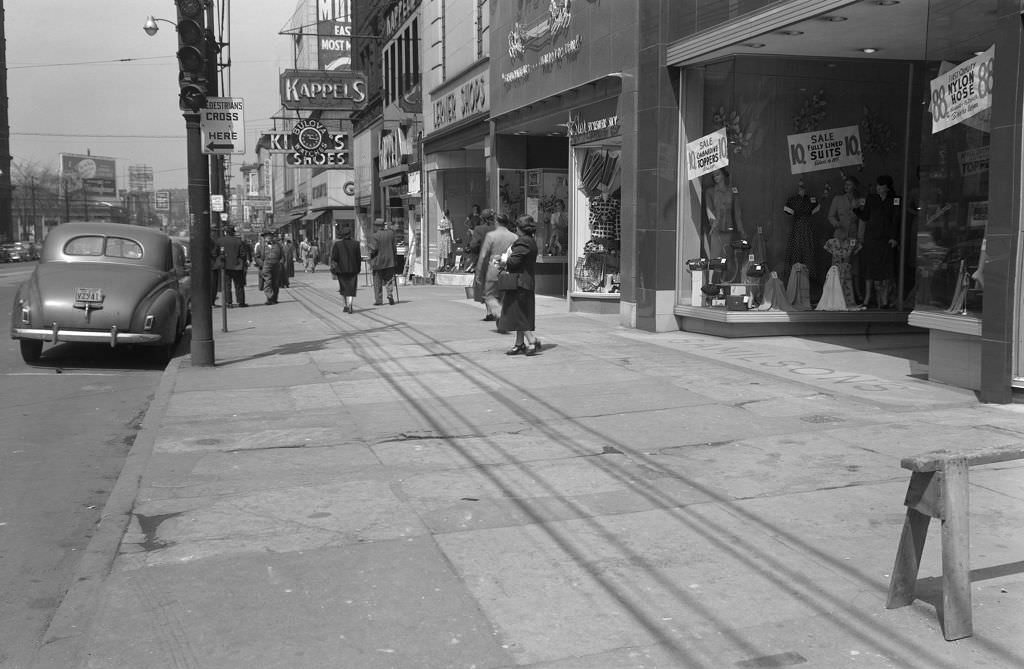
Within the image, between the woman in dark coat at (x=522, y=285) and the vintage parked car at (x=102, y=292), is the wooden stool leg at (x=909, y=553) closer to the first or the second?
the woman in dark coat at (x=522, y=285)

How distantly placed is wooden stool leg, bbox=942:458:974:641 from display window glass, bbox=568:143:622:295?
13.8m

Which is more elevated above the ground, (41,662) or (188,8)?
(188,8)

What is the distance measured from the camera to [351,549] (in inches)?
215

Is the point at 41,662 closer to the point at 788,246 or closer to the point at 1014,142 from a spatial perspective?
the point at 1014,142

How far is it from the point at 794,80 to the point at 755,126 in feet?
2.73

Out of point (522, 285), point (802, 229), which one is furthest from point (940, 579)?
point (802, 229)

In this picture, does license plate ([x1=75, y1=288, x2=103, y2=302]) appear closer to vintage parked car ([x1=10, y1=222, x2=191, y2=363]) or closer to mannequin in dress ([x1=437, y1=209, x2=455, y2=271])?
vintage parked car ([x1=10, y1=222, x2=191, y2=363])

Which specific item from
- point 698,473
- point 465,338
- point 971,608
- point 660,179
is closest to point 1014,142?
point 698,473

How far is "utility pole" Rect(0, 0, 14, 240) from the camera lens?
94.7 meters

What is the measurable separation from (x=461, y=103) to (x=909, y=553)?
74.4ft

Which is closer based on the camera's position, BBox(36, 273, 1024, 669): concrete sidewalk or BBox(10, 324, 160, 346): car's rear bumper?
BBox(36, 273, 1024, 669): concrete sidewalk

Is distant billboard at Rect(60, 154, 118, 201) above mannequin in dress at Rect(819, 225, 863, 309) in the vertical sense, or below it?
above

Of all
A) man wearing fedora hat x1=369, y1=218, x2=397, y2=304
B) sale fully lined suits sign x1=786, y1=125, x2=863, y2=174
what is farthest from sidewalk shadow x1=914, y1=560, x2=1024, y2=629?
man wearing fedora hat x1=369, y1=218, x2=397, y2=304

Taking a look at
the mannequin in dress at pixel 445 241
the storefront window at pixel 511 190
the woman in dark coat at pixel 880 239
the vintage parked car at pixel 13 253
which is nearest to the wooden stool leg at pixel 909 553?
the woman in dark coat at pixel 880 239
